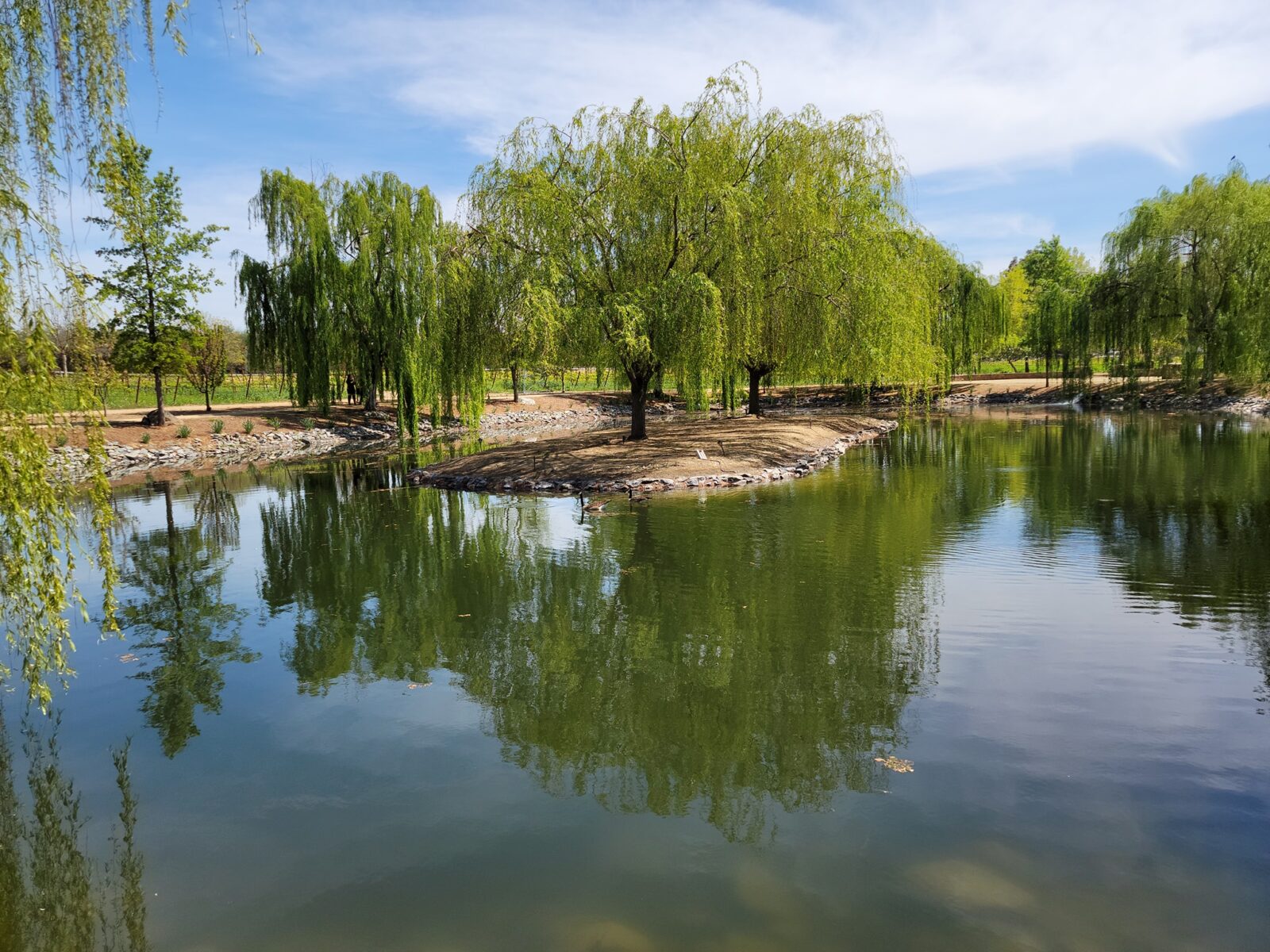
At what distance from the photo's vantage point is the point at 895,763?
5.10 meters

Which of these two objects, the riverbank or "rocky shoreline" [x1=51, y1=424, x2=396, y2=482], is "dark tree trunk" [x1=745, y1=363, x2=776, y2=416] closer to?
the riverbank

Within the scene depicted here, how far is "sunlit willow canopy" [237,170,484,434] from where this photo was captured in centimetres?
2727

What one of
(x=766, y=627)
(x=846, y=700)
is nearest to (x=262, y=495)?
(x=766, y=627)

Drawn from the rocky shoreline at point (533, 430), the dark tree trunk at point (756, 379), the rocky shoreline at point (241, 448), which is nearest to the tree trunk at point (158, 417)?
the rocky shoreline at point (533, 430)

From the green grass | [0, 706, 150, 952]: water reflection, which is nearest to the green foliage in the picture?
[0, 706, 150, 952]: water reflection

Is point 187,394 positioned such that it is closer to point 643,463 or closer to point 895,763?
point 643,463

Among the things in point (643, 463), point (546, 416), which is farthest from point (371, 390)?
point (643, 463)

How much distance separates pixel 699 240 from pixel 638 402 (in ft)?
14.0

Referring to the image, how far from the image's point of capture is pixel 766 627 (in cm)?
783

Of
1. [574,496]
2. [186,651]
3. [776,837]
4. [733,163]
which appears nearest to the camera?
[776,837]

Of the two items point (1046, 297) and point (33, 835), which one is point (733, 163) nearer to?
point (33, 835)

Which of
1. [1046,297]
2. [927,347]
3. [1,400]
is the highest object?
[1046,297]

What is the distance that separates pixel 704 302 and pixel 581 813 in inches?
544

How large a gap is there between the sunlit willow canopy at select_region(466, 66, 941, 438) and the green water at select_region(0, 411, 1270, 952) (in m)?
7.72
